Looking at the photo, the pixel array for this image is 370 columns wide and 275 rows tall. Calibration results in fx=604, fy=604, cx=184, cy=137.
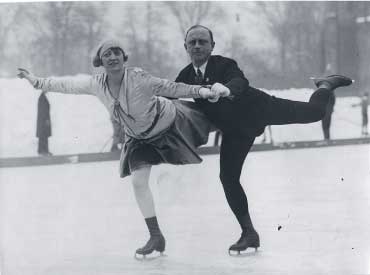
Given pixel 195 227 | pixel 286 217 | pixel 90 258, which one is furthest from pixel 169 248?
pixel 286 217

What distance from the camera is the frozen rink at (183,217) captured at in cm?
328

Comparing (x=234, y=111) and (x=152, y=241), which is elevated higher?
(x=234, y=111)

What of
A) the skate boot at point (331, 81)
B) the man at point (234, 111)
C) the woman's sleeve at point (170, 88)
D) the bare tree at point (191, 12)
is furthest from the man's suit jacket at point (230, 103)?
the skate boot at point (331, 81)

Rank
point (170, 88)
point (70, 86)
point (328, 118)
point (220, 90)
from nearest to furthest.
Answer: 1. point (220, 90)
2. point (170, 88)
3. point (70, 86)
4. point (328, 118)

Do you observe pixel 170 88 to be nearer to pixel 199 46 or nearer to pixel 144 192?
pixel 199 46

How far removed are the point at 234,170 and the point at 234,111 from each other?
0.31 m

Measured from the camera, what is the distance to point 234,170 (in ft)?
10.3

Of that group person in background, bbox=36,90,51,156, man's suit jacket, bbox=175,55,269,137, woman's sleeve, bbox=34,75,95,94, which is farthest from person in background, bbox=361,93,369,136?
person in background, bbox=36,90,51,156

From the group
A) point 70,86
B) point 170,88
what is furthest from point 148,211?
point 70,86

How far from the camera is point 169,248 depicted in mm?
3285

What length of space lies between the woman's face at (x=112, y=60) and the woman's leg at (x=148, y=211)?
547 millimetres

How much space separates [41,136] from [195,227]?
102 cm

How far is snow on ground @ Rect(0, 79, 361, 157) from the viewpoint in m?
3.39

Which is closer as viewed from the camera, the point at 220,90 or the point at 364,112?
the point at 220,90
